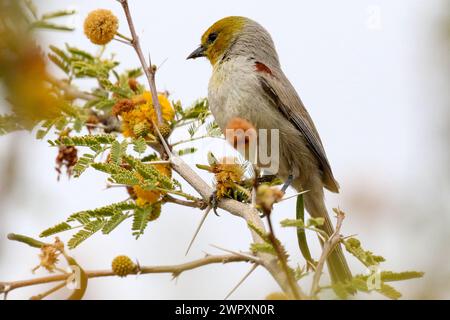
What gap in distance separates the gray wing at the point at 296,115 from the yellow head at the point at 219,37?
2.23 feet

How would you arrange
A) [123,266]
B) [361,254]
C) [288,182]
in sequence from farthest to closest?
1. [288,182]
2. [361,254]
3. [123,266]

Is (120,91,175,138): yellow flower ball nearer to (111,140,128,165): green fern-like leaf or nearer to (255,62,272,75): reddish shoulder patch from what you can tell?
(111,140,128,165): green fern-like leaf

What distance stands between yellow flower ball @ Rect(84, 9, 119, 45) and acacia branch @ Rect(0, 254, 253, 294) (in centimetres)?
175

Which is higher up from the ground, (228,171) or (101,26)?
(101,26)

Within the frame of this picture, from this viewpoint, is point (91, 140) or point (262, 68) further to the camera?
point (262, 68)

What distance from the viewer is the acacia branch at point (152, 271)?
172 centimetres

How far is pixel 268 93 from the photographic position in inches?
198

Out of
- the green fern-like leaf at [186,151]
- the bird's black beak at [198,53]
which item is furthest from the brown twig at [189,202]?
the bird's black beak at [198,53]

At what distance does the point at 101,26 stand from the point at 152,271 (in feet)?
6.17

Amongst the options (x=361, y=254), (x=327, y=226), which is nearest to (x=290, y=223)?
(x=361, y=254)

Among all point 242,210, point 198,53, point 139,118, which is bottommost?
point 242,210

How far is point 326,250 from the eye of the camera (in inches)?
77.3

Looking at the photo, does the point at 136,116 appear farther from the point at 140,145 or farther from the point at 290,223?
the point at 290,223
